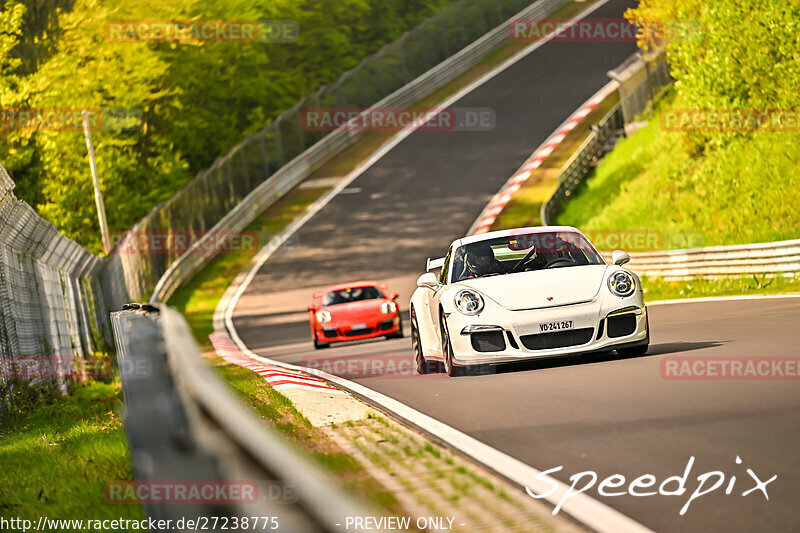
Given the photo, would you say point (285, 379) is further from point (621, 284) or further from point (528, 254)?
point (621, 284)

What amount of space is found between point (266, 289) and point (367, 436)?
27.1m

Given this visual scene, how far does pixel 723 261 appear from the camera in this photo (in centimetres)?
2125

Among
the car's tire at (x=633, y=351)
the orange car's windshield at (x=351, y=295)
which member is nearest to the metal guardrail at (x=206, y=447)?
the car's tire at (x=633, y=351)

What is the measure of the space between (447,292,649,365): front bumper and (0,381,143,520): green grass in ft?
11.0

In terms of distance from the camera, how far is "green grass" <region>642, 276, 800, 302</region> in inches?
754

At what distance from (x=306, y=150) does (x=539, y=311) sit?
38.1 meters

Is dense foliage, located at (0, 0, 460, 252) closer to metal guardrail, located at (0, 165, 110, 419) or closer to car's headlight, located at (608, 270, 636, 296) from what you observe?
metal guardrail, located at (0, 165, 110, 419)

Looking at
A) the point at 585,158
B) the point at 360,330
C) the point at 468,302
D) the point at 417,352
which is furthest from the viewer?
the point at 585,158

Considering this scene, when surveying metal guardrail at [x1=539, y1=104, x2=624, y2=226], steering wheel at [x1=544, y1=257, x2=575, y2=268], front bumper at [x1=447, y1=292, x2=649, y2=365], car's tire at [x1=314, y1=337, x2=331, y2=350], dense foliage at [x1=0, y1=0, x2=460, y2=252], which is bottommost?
car's tire at [x1=314, y1=337, x2=331, y2=350]

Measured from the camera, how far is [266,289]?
Answer: 35.0 meters

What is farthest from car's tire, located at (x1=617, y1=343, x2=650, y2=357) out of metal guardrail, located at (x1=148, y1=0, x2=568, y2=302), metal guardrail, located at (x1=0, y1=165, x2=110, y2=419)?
metal guardrail, located at (x1=148, y1=0, x2=568, y2=302)

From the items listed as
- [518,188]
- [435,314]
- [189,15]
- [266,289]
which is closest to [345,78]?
[189,15]

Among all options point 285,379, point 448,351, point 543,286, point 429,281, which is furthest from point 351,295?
point 543,286

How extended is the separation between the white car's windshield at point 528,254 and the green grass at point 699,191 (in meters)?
11.4
